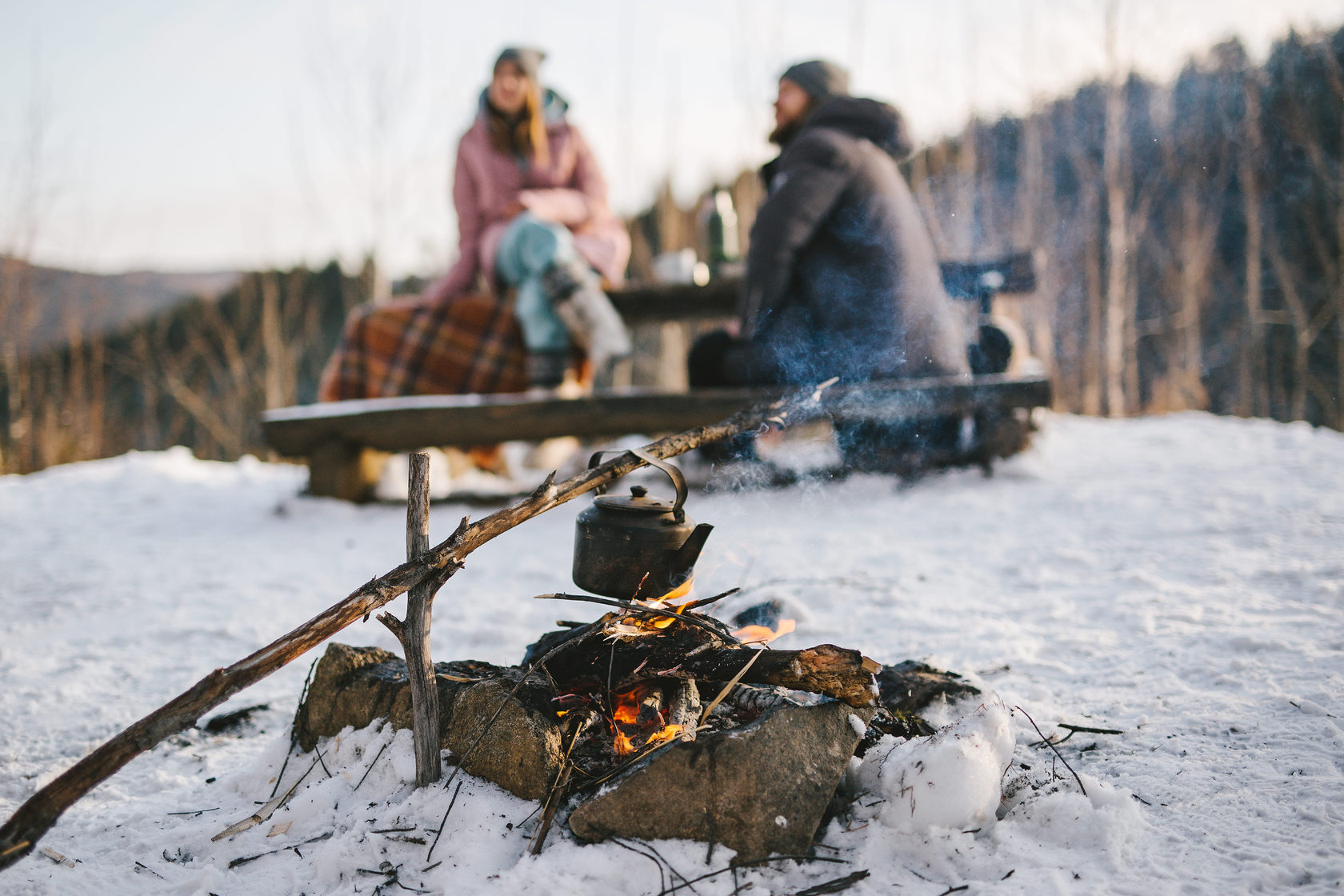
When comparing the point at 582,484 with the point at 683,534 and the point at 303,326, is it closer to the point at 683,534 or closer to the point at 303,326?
the point at 683,534

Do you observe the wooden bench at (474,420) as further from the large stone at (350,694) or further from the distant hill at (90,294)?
the distant hill at (90,294)

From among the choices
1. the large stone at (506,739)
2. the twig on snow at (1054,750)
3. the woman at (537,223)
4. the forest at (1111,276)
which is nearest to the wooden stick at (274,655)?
the large stone at (506,739)

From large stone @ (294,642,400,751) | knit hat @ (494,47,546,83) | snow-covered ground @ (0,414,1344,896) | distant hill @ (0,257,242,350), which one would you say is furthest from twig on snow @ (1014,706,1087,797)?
distant hill @ (0,257,242,350)

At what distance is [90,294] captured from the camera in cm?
895

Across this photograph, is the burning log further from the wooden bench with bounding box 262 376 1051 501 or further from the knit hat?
the knit hat

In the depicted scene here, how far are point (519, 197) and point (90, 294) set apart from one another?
23.0 ft

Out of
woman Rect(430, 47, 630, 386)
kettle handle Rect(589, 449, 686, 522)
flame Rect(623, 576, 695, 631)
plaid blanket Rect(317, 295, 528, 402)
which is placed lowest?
flame Rect(623, 576, 695, 631)

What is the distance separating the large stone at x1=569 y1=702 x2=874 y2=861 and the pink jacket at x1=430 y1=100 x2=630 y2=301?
4.21 m

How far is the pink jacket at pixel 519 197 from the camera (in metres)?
5.07

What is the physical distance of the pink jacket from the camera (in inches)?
200

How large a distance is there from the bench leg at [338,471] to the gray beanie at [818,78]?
2.98 meters

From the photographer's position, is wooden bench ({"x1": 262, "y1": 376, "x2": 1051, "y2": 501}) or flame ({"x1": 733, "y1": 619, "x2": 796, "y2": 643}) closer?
flame ({"x1": 733, "y1": 619, "x2": 796, "y2": 643})

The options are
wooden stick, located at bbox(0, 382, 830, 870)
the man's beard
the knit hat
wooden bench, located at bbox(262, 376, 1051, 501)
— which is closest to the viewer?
wooden stick, located at bbox(0, 382, 830, 870)

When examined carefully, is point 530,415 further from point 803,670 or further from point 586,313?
A: point 803,670
